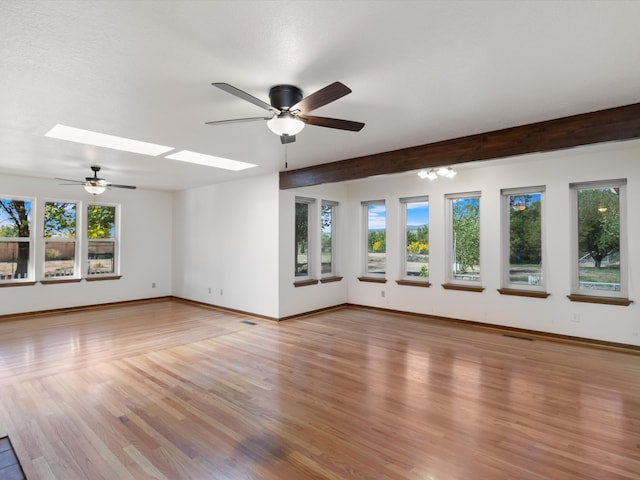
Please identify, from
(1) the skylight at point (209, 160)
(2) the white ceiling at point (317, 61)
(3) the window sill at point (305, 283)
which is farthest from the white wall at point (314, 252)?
(2) the white ceiling at point (317, 61)

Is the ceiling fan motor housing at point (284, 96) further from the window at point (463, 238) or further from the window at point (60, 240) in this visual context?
the window at point (60, 240)

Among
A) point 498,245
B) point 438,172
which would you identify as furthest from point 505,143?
point 498,245

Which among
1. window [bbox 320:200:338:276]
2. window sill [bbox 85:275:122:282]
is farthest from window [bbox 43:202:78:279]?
window [bbox 320:200:338:276]

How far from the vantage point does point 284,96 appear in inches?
103

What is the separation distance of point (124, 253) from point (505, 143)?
753cm

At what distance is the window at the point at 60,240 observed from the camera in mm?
6645

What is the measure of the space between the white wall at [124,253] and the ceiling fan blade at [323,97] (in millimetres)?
6378

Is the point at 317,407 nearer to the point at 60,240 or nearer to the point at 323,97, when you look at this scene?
the point at 323,97

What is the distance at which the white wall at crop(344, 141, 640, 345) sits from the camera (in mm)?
4496

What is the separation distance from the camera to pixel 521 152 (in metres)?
3.57

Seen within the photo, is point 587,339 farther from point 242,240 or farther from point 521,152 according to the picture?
point 242,240

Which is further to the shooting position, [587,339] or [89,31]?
[587,339]

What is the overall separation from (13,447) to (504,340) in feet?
17.4

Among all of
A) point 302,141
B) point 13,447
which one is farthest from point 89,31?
point 13,447
